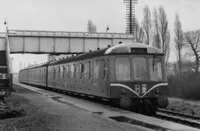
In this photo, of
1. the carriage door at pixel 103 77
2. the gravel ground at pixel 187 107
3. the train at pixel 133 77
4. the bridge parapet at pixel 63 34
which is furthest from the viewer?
the bridge parapet at pixel 63 34

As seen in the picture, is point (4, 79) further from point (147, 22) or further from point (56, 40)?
point (147, 22)

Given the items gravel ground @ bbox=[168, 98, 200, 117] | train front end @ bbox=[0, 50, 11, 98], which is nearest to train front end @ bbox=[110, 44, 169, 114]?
gravel ground @ bbox=[168, 98, 200, 117]

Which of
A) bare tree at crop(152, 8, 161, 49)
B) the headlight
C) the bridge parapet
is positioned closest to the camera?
the headlight

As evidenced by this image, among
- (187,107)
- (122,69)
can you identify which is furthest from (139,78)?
(187,107)

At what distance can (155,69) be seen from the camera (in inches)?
517

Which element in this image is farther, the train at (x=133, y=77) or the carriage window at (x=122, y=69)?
the carriage window at (x=122, y=69)

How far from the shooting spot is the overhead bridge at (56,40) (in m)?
35.4

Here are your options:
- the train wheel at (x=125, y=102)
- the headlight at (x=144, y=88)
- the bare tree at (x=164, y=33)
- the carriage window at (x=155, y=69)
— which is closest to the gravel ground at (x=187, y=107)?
the carriage window at (x=155, y=69)

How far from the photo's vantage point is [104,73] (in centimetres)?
1347

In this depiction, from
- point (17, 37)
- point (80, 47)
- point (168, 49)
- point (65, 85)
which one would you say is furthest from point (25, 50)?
point (168, 49)

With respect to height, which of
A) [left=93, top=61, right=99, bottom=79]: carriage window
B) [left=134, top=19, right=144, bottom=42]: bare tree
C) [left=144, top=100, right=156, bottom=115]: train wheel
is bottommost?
[left=144, top=100, right=156, bottom=115]: train wheel

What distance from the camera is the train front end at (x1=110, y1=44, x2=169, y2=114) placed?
12.5 m

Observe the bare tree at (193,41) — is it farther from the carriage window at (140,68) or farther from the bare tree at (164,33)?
the carriage window at (140,68)

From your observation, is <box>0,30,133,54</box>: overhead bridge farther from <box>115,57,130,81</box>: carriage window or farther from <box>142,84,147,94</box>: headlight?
<box>142,84,147,94</box>: headlight
